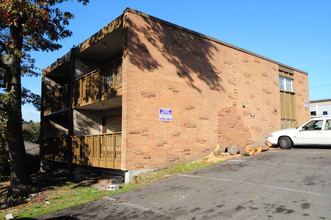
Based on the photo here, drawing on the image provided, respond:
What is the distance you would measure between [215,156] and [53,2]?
9958mm

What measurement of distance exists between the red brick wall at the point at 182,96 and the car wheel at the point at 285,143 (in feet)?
4.85

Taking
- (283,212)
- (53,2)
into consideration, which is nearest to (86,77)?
(53,2)

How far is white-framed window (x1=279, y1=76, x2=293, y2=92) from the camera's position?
754 inches

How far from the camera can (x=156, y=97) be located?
11.1m

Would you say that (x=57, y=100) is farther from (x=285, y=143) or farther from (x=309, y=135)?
(x=309, y=135)

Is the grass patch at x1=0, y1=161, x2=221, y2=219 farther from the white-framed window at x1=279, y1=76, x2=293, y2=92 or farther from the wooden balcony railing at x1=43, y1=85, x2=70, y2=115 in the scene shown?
the white-framed window at x1=279, y1=76, x2=293, y2=92

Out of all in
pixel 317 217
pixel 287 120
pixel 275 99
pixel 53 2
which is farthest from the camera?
pixel 287 120

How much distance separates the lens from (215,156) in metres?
12.5

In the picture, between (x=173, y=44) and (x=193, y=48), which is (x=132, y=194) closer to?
(x=173, y=44)

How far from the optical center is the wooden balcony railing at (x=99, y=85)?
11.3 m

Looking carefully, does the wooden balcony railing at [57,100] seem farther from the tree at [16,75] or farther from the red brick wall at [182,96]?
the red brick wall at [182,96]

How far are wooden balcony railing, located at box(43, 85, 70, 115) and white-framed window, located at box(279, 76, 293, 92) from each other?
14769 mm

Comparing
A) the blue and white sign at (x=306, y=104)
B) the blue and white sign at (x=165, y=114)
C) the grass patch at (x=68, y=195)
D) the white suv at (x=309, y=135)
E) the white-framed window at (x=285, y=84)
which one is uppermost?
the white-framed window at (x=285, y=84)

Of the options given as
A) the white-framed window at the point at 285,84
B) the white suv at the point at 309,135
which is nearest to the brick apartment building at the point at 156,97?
the white-framed window at the point at 285,84
